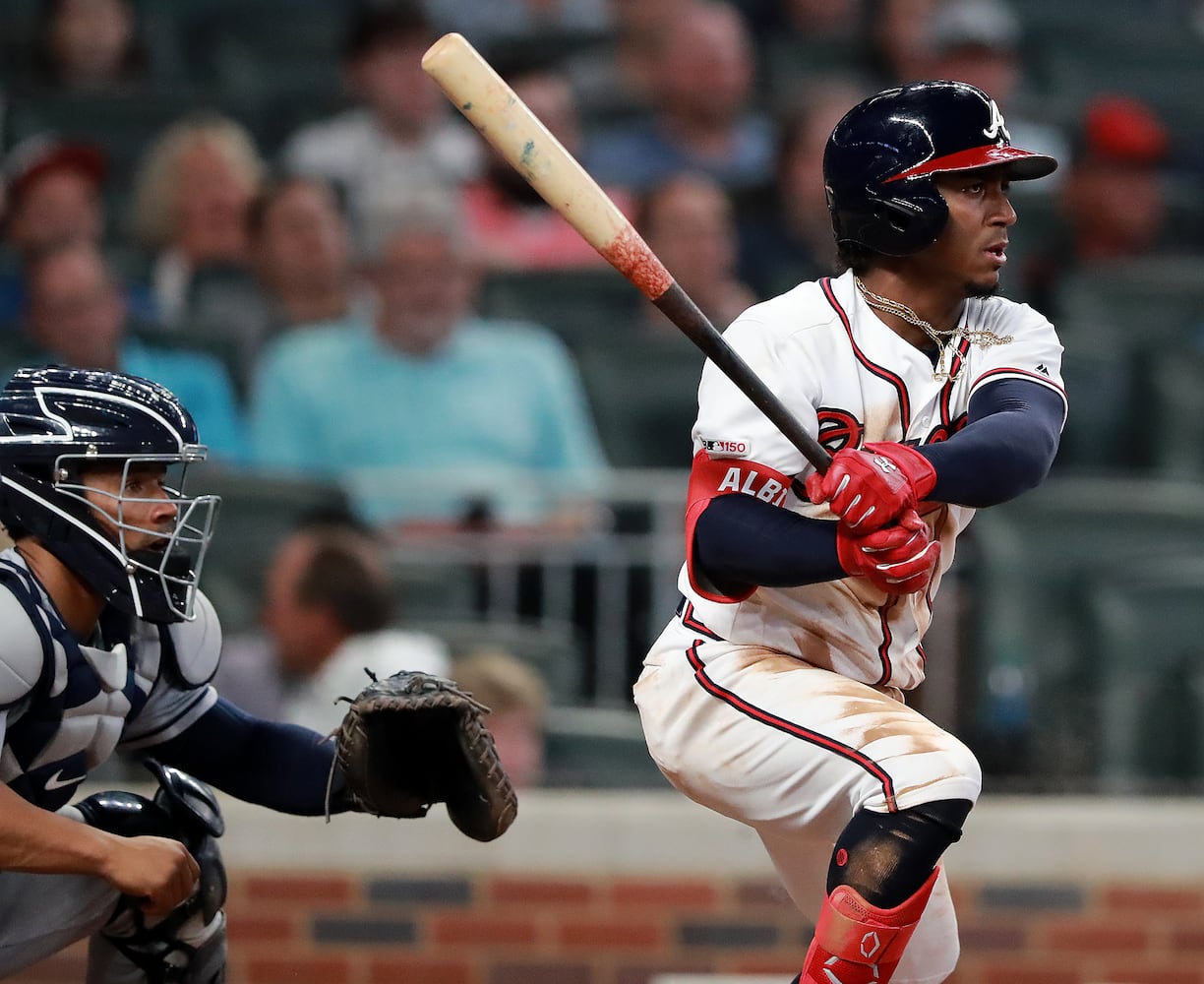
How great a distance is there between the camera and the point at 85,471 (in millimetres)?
3102

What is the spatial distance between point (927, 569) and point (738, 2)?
6.15m

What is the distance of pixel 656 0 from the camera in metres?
8.10

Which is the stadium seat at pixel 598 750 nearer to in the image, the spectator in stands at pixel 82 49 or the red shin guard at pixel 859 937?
the red shin guard at pixel 859 937

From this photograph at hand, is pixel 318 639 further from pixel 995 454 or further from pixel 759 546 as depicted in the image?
pixel 995 454

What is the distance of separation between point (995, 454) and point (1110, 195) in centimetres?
470

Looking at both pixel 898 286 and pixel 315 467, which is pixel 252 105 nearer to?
pixel 315 467

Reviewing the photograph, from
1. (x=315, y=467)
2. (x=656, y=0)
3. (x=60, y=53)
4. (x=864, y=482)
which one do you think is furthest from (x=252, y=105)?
(x=864, y=482)

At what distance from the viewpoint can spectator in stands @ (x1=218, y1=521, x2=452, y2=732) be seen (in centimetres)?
516

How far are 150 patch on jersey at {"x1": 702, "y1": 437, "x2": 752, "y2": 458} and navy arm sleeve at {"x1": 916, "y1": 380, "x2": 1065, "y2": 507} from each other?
251mm

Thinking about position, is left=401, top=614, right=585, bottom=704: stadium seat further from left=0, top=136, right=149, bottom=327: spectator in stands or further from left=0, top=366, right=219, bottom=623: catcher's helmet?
left=0, top=366, right=219, bottom=623: catcher's helmet

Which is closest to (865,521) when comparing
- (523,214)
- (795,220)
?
(795,220)

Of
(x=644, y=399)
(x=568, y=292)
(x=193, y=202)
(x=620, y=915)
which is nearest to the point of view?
(x=620, y=915)

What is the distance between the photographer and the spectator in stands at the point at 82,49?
8.00 meters

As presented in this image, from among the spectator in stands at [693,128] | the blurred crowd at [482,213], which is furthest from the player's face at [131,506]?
the spectator in stands at [693,128]
